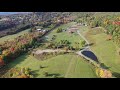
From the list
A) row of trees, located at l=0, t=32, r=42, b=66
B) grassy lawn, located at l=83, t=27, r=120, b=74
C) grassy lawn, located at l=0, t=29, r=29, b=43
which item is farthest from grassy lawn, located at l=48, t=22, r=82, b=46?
grassy lawn, located at l=0, t=29, r=29, b=43

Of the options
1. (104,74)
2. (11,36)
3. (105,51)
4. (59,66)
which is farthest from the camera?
(11,36)

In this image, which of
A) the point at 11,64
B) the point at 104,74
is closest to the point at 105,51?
the point at 104,74

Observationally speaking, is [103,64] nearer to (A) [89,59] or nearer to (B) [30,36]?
(A) [89,59]

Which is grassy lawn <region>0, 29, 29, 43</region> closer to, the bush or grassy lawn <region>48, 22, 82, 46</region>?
grassy lawn <region>48, 22, 82, 46</region>

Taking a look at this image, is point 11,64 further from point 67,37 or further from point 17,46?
point 67,37

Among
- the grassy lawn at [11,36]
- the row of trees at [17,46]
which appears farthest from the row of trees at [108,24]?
the grassy lawn at [11,36]
